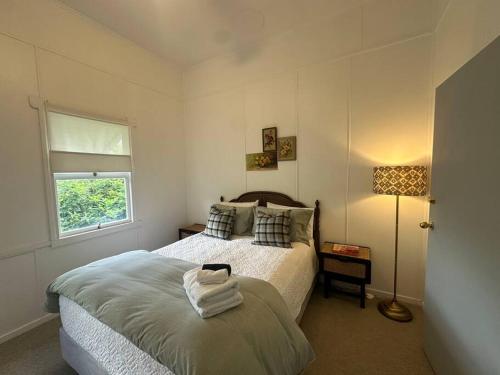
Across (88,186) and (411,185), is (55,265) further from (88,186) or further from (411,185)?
(411,185)

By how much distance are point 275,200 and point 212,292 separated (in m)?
1.88

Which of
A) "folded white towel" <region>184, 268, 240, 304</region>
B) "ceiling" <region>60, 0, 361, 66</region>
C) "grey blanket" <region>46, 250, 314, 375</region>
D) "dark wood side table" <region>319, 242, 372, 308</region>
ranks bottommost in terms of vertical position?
"dark wood side table" <region>319, 242, 372, 308</region>

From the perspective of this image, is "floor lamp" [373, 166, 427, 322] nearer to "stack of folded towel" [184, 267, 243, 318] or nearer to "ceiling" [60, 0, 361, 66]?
"stack of folded towel" [184, 267, 243, 318]

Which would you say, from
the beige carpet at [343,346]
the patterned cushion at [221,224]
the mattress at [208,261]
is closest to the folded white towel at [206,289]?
the mattress at [208,261]

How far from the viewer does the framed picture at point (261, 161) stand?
294 centimetres

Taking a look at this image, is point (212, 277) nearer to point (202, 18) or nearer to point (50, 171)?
point (50, 171)

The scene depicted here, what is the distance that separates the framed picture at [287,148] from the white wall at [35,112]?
73.3 inches

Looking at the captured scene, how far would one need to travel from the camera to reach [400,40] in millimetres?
2184

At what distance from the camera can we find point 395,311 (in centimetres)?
212

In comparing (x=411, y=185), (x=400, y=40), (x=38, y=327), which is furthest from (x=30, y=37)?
(x=411, y=185)

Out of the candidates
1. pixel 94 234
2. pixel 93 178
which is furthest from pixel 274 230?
pixel 93 178

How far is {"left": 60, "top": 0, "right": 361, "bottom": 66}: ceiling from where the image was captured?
7.41 ft

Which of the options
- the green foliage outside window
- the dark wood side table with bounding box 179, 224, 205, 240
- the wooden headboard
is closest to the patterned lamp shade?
the wooden headboard

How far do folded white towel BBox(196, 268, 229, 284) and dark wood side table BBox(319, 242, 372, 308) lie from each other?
138 centimetres
